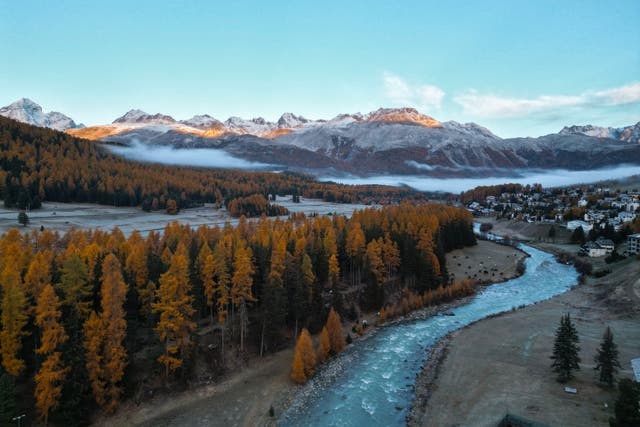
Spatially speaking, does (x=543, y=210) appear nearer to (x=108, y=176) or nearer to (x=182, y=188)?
(x=182, y=188)

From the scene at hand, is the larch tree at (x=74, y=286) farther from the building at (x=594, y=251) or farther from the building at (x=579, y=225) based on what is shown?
the building at (x=579, y=225)

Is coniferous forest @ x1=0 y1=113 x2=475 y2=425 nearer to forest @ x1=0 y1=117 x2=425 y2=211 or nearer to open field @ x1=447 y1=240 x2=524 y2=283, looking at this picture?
open field @ x1=447 y1=240 x2=524 y2=283

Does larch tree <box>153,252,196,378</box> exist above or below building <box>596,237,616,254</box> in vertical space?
above

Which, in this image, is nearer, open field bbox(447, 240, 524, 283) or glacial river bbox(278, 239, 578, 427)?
glacial river bbox(278, 239, 578, 427)

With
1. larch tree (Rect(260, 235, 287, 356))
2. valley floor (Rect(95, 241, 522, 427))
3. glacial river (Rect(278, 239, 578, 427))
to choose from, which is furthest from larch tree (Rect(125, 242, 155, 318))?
glacial river (Rect(278, 239, 578, 427))

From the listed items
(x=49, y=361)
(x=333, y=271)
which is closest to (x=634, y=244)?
(x=333, y=271)

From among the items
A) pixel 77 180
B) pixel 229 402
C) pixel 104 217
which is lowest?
pixel 229 402

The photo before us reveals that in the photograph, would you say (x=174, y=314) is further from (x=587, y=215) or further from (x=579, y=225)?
(x=587, y=215)

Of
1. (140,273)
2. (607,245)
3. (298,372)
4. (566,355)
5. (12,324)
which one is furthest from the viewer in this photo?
(607,245)
